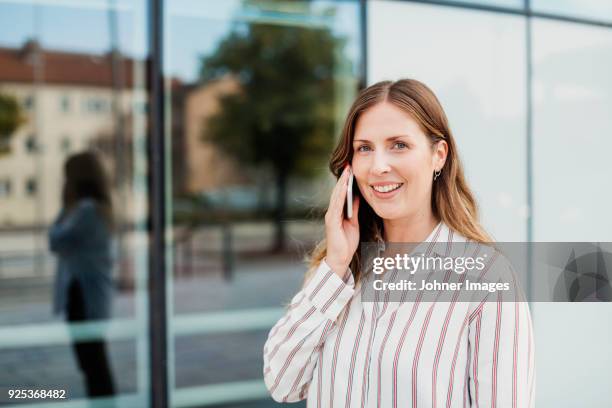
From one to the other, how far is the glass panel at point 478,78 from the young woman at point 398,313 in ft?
6.83

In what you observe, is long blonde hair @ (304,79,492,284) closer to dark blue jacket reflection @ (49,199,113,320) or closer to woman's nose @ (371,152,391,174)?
woman's nose @ (371,152,391,174)

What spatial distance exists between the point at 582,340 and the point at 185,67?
9730mm

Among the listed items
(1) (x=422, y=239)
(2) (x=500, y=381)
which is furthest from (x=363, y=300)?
(2) (x=500, y=381)

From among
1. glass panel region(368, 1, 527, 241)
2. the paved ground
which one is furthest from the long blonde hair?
glass panel region(368, 1, 527, 241)

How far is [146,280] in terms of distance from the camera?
155 inches

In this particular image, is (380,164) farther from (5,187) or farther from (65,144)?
(65,144)

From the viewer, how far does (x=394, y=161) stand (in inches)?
61.8

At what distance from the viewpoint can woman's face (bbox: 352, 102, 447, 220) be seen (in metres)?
1.57

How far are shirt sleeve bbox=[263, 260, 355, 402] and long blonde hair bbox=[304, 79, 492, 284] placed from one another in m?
0.14

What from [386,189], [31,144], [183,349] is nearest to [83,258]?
[183,349]

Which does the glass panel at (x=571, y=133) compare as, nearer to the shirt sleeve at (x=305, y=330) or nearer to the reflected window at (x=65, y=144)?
the shirt sleeve at (x=305, y=330)

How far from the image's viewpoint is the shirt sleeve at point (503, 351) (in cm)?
139

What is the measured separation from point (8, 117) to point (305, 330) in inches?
495

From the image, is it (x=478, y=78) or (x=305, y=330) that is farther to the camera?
(x=478, y=78)
